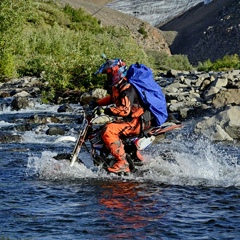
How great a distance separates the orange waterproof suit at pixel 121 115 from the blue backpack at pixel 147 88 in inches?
4.6

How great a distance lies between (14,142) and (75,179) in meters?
5.34

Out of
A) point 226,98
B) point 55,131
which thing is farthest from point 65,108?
point 226,98

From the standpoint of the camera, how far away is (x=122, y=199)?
9.20 m

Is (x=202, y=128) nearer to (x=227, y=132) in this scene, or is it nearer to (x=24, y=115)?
(x=227, y=132)

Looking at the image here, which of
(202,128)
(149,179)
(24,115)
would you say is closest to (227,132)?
(202,128)

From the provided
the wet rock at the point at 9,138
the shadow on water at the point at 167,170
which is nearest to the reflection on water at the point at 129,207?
the shadow on water at the point at 167,170

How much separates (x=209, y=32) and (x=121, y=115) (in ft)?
389

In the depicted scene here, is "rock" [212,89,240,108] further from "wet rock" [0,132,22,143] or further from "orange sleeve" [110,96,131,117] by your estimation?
"orange sleeve" [110,96,131,117]

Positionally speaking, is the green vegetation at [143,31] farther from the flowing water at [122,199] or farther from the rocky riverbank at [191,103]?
the flowing water at [122,199]

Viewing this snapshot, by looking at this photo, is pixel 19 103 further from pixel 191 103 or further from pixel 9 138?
pixel 9 138

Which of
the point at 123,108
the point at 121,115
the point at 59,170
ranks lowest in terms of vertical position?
the point at 59,170

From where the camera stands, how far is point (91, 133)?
1077 cm

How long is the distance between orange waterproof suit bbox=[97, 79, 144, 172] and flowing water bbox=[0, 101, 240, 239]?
1.91ft

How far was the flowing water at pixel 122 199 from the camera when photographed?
7.48 metres
